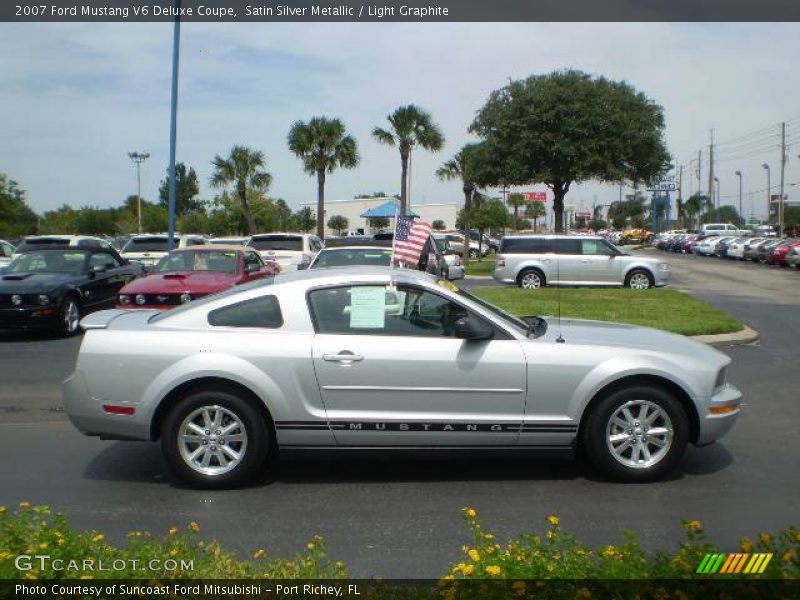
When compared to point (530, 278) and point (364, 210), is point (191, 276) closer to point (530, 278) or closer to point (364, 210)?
point (530, 278)

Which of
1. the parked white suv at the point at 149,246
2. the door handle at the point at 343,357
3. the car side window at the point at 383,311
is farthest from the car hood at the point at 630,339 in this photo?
the parked white suv at the point at 149,246

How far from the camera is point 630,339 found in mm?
6562

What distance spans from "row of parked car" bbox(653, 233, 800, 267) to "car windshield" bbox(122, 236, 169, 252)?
28385mm

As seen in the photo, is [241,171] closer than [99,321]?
No

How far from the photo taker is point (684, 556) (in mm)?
3869

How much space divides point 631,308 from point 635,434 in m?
10.8

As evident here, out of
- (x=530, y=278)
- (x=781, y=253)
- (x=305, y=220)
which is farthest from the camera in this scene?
(x=305, y=220)

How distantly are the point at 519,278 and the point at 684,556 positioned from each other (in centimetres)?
2111

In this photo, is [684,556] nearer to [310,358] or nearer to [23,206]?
[310,358]

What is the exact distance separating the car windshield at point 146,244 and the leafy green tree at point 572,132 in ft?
43.2

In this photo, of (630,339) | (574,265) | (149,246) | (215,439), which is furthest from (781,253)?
(215,439)

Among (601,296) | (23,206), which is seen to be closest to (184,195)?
(23,206)

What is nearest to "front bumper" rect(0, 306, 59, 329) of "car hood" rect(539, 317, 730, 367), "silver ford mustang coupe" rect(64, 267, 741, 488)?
"silver ford mustang coupe" rect(64, 267, 741, 488)

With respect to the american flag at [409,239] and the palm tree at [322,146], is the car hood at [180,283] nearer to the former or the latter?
the american flag at [409,239]
